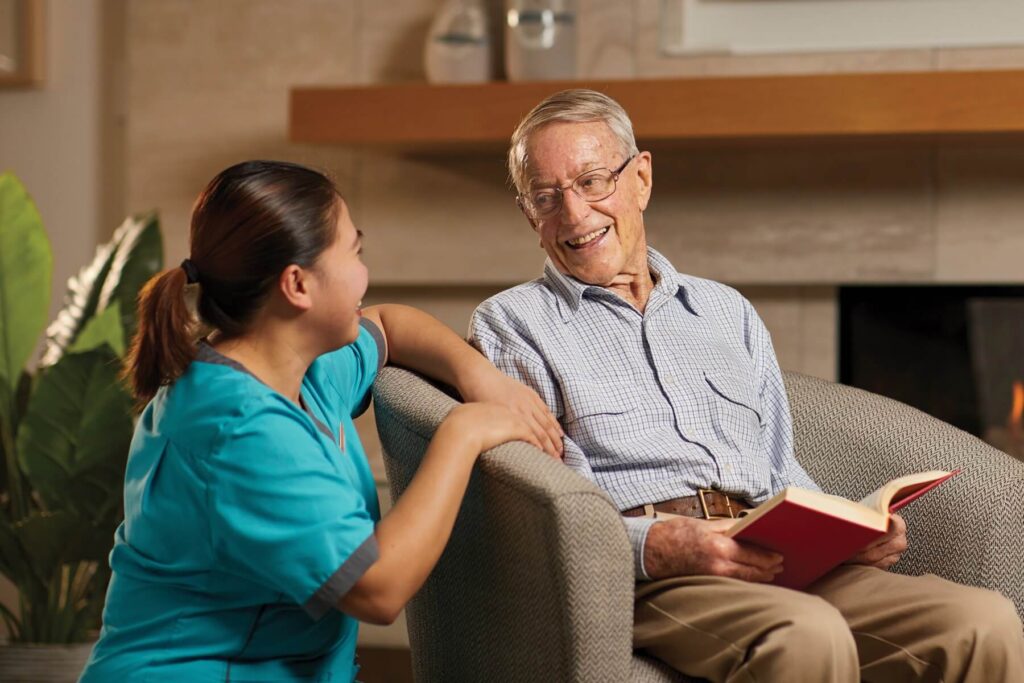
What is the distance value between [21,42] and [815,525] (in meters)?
2.89

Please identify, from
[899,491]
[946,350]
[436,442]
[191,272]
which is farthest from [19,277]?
→ [946,350]

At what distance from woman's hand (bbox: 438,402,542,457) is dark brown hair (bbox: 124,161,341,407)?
252mm

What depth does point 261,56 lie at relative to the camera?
3.33m

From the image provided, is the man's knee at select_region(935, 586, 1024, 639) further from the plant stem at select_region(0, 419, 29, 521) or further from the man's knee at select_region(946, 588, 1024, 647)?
the plant stem at select_region(0, 419, 29, 521)

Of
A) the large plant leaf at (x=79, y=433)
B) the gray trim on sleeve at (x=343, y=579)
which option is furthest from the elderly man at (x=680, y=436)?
the large plant leaf at (x=79, y=433)

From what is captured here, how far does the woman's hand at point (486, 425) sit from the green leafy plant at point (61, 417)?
1.12 metres

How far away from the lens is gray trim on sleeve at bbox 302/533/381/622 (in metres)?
1.21

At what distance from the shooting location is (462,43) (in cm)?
311

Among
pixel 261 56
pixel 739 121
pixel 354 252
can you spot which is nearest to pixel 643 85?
pixel 739 121

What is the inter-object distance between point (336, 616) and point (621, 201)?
0.78m

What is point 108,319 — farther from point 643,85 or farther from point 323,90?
point 643,85

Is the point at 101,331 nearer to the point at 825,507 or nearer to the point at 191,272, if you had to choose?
the point at 191,272

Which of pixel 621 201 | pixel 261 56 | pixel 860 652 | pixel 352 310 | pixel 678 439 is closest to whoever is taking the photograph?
pixel 352 310

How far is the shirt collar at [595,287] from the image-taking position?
179cm
